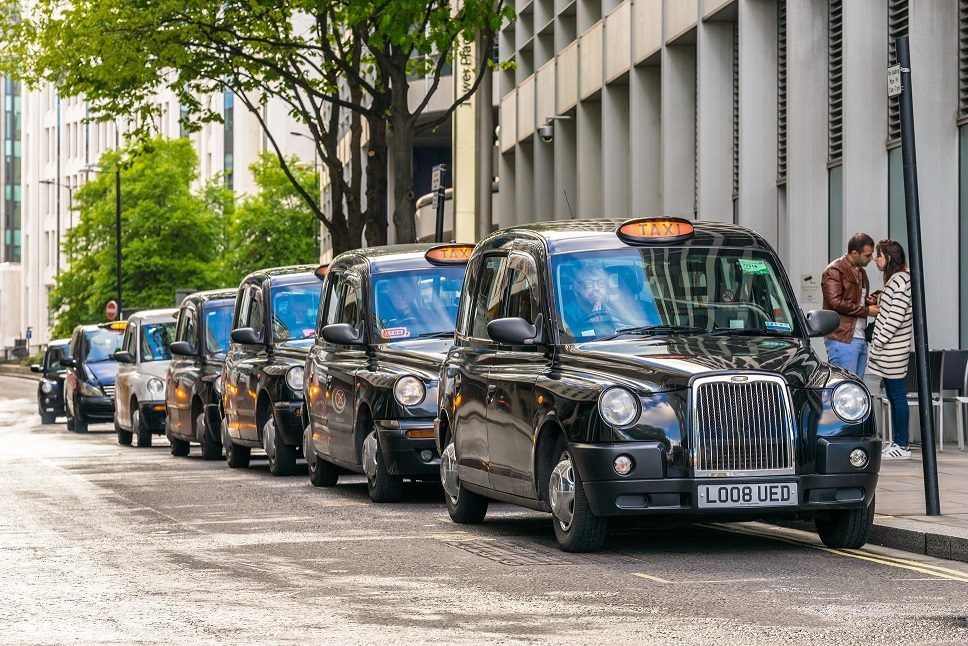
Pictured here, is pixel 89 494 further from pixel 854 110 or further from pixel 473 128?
pixel 473 128

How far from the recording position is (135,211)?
280ft

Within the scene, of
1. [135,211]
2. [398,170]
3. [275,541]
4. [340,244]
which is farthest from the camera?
[135,211]

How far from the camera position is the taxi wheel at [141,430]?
27812 millimetres

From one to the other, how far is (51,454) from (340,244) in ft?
31.0

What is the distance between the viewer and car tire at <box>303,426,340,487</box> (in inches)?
682

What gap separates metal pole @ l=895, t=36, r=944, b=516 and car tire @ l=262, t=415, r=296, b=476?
26.8 feet

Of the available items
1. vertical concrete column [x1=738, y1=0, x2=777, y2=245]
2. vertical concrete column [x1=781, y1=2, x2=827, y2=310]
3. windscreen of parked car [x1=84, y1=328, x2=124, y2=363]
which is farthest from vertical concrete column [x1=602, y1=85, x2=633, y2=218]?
vertical concrete column [x1=781, y1=2, x2=827, y2=310]

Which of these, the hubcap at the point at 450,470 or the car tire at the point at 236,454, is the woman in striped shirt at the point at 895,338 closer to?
the hubcap at the point at 450,470

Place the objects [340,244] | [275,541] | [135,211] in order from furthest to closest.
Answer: [135,211], [340,244], [275,541]

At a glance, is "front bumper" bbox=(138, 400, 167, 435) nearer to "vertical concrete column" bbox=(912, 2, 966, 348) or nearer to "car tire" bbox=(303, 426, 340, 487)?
"car tire" bbox=(303, 426, 340, 487)

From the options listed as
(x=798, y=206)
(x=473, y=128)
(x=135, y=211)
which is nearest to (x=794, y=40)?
(x=798, y=206)

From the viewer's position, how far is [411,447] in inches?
581

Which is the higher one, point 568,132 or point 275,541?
point 568,132

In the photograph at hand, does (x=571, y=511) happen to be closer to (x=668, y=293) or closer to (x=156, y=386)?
(x=668, y=293)
